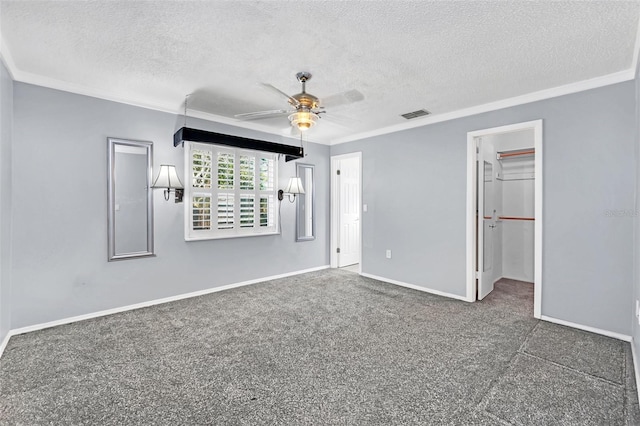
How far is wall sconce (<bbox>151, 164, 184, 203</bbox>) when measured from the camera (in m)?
3.59

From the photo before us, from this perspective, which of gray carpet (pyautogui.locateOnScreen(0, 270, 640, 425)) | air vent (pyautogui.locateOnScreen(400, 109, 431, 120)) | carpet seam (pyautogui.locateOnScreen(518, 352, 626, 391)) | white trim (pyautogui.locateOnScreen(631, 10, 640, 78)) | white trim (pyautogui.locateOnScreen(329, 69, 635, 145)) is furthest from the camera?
air vent (pyautogui.locateOnScreen(400, 109, 431, 120))

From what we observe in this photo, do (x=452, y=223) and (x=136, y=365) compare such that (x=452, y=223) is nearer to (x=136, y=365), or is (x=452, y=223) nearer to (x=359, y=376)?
(x=359, y=376)

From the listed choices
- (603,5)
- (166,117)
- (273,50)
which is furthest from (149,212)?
(603,5)

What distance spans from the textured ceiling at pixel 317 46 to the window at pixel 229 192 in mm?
937

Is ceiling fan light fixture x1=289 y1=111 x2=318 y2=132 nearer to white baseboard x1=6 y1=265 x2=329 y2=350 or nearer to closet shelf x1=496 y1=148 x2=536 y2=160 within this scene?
white baseboard x1=6 y1=265 x2=329 y2=350

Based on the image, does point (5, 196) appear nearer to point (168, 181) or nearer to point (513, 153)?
point (168, 181)

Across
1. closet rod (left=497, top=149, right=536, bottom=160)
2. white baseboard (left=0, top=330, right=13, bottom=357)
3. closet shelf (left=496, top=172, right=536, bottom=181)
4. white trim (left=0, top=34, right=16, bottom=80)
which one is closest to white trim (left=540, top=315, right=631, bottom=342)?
closet shelf (left=496, top=172, right=536, bottom=181)

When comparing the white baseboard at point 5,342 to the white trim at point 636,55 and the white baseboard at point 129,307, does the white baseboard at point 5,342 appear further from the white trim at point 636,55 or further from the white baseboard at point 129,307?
the white trim at point 636,55

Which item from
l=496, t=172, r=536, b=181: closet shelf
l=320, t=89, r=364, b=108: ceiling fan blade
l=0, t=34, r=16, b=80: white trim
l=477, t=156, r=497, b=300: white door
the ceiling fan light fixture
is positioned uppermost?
l=0, t=34, r=16, b=80: white trim

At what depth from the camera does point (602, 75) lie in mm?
2832

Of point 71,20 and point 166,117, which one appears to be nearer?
A: point 71,20

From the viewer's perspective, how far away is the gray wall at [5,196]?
2.53m

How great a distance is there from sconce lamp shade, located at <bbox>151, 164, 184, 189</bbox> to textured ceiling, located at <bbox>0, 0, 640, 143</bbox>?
81 centimetres

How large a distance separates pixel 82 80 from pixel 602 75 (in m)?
5.03
